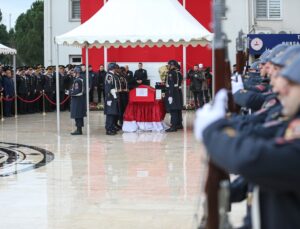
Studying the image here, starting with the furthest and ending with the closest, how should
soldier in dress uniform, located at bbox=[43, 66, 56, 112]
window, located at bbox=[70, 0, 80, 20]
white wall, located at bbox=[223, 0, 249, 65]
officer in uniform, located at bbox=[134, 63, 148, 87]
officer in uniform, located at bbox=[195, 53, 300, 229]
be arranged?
window, located at bbox=[70, 0, 80, 20] → white wall, located at bbox=[223, 0, 249, 65] → soldier in dress uniform, located at bbox=[43, 66, 56, 112] → officer in uniform, located at bbox=[134, 63, 148, 87] → officer in uniform, located at bbox=[195, 53, 300, 229]

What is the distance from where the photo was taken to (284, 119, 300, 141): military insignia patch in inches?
87.7

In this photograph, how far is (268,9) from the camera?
3089cm

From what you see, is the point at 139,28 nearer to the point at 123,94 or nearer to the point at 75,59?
the point at 123,94

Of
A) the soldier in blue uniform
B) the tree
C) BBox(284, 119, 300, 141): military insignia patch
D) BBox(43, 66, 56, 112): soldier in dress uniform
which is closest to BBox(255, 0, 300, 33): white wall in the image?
BBox(43, 66, 56, 112): soldier in dress uniform

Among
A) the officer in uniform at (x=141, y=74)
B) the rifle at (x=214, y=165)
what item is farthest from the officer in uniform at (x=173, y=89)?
the rifle at (x=214, y=165)

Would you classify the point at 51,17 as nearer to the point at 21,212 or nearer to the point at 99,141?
the point at 99,141

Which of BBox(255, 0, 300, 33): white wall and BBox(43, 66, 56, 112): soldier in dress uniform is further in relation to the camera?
BBox(255, 0, 300, 33): white wall

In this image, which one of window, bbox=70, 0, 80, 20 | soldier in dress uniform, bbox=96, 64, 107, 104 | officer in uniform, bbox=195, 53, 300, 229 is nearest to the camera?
officer in uniform, bbox=195, 53, 300, 229

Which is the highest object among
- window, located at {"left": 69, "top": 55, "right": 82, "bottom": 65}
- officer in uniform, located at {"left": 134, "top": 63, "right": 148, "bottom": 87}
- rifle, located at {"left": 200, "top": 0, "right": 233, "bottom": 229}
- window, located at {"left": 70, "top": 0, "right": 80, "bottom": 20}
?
window, located at {"left": 70, "top": 0, "right": 80, "bottom": 20}

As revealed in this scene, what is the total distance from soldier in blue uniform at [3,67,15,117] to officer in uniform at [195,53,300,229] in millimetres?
19109

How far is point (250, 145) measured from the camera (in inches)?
87.0

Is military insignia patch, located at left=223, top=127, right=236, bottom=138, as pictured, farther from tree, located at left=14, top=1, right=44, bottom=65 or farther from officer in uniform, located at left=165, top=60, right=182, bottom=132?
tree, located at left=14, top=1, right=44, bottom=65

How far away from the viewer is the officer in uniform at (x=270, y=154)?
2.18m

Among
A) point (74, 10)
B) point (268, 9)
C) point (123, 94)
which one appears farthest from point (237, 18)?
point (123, 94)
